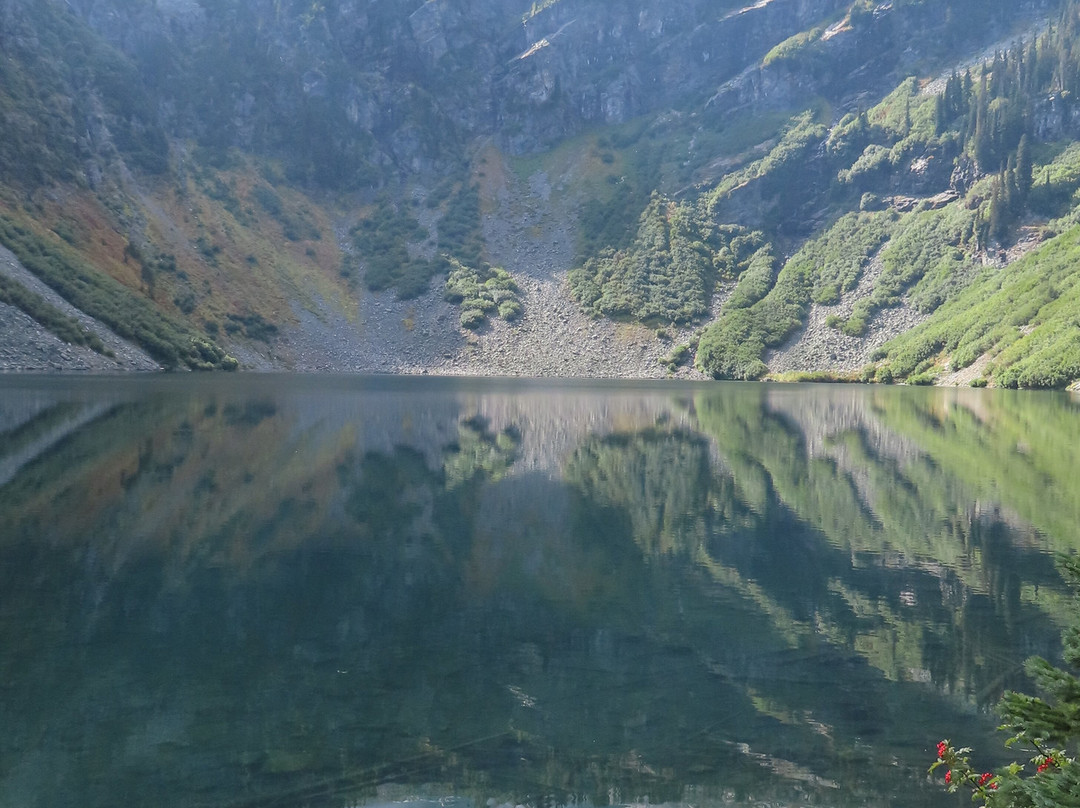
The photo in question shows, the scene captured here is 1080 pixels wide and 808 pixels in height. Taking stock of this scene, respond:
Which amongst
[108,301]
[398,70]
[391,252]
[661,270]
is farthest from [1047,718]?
[398,70]

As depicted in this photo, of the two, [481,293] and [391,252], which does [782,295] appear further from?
[391,252]

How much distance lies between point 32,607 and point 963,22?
197m

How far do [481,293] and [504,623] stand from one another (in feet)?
436

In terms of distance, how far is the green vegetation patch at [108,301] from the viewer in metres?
91.8

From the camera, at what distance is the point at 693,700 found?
1189 centimetres

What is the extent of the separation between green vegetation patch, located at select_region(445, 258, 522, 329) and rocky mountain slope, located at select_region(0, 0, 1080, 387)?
537mm

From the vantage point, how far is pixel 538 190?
176m

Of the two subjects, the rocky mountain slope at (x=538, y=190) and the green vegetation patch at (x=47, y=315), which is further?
the rocky mountain slope at (x=538, y=190)

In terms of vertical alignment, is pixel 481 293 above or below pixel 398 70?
below

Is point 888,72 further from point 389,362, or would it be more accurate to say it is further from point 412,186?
point 389,362

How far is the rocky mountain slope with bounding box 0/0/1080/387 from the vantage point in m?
112

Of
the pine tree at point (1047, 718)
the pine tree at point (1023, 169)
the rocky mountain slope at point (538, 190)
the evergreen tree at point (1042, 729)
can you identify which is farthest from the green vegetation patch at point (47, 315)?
the pine tree at point (1023, 169)

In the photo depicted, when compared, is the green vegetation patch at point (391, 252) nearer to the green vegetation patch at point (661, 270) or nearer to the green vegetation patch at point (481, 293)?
the green vegetation patch at point (481, 293)

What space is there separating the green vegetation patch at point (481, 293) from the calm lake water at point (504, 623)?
108 metres
